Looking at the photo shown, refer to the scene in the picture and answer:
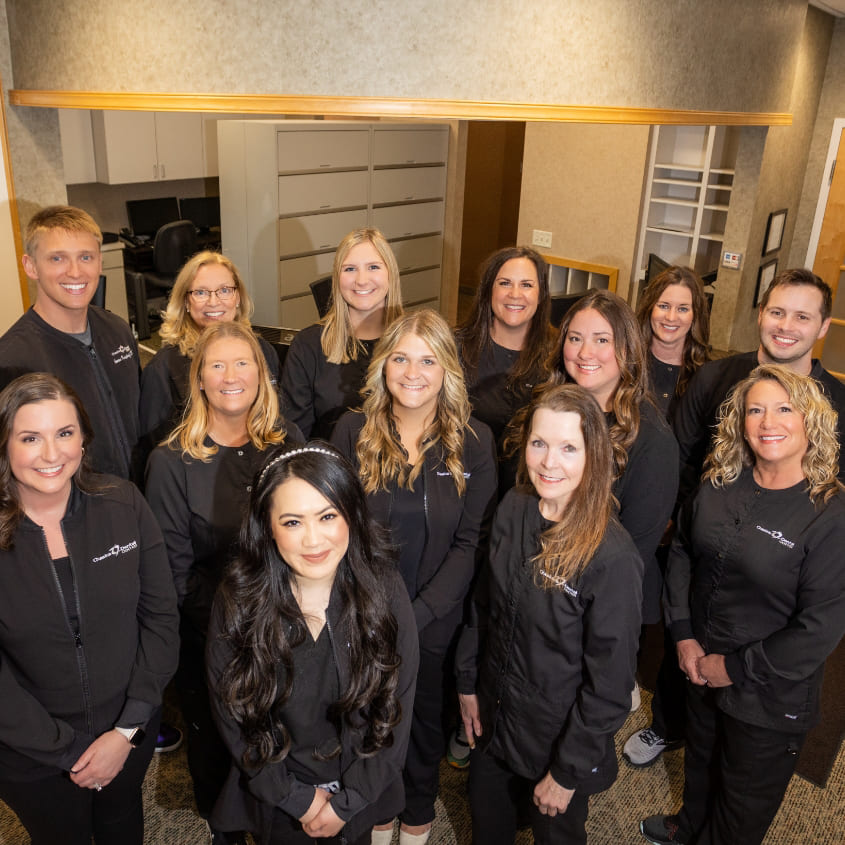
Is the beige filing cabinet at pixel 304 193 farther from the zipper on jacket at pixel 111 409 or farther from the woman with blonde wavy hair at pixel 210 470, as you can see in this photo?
the woman with blonde wavy hair at pixel 210 470

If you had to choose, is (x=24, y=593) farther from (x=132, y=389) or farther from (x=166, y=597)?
(x=132, y=389)

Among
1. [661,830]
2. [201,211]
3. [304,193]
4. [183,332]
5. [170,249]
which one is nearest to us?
[661,830]

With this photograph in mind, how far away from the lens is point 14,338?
99.6 inches

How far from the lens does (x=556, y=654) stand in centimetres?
188

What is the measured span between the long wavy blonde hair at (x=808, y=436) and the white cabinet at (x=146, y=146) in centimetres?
588

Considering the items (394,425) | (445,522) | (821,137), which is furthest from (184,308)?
(821,137)

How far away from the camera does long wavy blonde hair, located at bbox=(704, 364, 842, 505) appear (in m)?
2.01

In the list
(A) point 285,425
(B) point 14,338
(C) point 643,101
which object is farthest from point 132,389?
(C) point 643,101

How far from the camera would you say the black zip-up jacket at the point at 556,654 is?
179 centimetres

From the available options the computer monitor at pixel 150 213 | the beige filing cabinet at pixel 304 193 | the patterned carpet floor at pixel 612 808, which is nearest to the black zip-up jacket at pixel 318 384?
the patterned carpet floor at pixel 612 808

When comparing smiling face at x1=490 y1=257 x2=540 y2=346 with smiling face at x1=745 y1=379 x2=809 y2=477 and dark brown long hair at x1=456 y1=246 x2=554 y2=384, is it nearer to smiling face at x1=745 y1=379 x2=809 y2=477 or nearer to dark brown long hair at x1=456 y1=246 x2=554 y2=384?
dark brown long hair at x1=456 y1=246 x2=554 y2=384

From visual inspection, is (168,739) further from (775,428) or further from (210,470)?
(775,428)

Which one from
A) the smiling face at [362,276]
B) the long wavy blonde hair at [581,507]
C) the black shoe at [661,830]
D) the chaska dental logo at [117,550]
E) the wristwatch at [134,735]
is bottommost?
the black shoe at [661,830]

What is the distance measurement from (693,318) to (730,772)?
1646 mm
